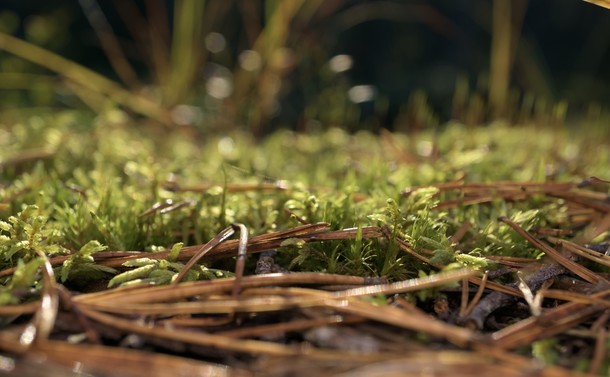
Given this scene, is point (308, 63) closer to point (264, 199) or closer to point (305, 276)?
point (264, 199)

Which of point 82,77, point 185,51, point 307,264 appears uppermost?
point 185,51

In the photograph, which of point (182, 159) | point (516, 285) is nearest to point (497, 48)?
point (182, 159)

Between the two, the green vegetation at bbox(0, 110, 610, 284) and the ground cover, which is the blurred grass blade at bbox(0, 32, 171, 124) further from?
the ground cover

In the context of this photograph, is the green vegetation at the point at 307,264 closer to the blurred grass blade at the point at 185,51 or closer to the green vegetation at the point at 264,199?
the green vegetation at the point at 264,199

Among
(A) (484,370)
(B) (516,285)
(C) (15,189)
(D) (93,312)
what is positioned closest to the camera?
(A) (484,370)

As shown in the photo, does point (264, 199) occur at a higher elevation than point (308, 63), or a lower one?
lower

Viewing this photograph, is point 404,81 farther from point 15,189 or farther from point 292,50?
point 15,189

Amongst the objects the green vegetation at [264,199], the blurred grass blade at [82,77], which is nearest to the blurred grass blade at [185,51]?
the blurred grass blade at [82,77]

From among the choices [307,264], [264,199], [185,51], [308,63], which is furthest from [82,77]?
[307,264]

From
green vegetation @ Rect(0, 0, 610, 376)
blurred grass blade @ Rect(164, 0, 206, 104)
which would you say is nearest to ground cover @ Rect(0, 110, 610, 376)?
green vegetation @ Rect(0, 0, 610, 376)
